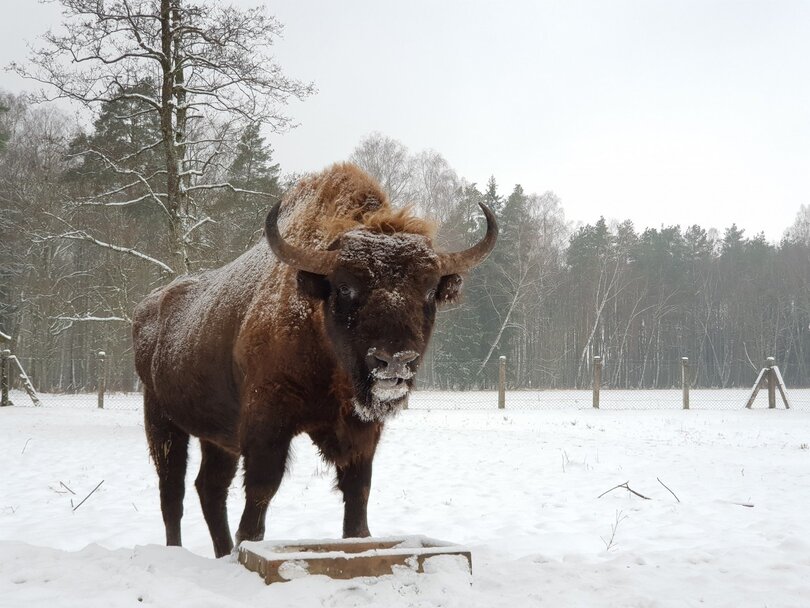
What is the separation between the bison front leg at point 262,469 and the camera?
3.72 metres

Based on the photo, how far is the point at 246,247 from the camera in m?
14.7

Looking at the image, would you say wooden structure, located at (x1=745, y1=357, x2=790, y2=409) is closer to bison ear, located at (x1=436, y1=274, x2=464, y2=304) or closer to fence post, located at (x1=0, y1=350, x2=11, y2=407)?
bison ear, located at (x1=436, y1=274, x2=464, y2=304)

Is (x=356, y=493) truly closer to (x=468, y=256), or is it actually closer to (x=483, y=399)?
(x=468, y=256)

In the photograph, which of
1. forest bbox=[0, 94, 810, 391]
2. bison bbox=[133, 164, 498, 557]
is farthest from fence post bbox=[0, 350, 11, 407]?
bison bbox=[133, 164, 498, 557]

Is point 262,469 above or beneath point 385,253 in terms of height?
beneath

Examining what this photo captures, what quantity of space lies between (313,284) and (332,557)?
4.96 feet

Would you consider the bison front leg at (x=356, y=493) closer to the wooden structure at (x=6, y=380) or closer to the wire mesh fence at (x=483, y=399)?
the wire mesh fence at (x=483, y=399)

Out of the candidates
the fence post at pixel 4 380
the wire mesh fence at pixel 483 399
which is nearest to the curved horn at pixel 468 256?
the wire mesh fence at pixel 483 399

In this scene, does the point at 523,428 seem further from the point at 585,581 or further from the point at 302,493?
the point at 585,581

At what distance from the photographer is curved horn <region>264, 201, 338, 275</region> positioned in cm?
377

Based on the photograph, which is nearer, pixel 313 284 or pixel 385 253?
pixel 385 253

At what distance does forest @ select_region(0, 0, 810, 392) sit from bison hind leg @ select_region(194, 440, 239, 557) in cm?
232

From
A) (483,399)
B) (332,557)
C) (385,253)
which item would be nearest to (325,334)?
(385,253)

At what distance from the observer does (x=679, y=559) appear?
14.3 ft
